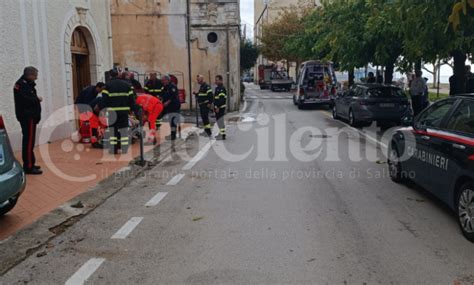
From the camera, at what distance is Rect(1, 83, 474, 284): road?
4.34 metres

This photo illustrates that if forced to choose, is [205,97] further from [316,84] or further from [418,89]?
[316,84]

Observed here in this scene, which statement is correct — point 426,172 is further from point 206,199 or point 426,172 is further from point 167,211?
Result: point 167,211

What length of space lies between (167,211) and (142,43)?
57.3 ft

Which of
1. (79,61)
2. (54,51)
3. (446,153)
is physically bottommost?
(446,153)

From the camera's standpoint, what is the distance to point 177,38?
875 inches

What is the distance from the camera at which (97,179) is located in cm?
804

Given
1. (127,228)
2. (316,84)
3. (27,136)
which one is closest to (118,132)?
(27,136)

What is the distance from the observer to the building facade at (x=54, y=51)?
Answer: 9773 mm

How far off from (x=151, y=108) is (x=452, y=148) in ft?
26.1

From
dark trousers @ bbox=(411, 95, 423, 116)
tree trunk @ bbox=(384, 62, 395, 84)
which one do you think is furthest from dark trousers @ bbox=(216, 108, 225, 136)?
tree trunk @ bbox=(384, 62, 395, 84)

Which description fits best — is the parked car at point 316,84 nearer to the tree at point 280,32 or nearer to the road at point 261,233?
the road at point 261,233

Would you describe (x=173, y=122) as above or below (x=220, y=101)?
below

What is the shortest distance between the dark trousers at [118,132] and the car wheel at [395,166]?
5.48 meters

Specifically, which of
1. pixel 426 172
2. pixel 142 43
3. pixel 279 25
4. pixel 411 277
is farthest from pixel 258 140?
pixel 279 25
